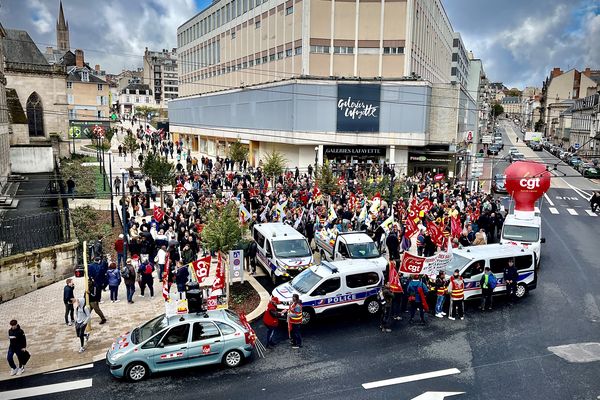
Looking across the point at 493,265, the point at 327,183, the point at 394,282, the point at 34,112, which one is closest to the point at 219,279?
the point at 394,282

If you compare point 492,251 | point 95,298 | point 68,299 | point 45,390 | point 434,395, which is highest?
point 492,251

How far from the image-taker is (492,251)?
1773cm

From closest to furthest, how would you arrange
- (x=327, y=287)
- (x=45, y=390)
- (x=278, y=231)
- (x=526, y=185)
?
1. (x=45, y=390)
2. (x=327, y=287)
3. (x=278, y=231)
4. (x=526, y=185)

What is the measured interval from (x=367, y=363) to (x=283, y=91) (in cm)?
3996

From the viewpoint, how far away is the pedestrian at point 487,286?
1662cm

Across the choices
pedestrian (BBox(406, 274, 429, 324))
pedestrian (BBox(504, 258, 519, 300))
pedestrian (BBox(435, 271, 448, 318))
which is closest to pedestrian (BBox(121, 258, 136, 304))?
pedestrian (BBox(406, 274, 429, 324))

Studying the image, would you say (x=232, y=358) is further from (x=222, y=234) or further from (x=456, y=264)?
(x=456, y=264)

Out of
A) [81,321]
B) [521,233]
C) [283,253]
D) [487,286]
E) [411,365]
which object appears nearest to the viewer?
[411,365]

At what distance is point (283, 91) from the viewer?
49719 mm

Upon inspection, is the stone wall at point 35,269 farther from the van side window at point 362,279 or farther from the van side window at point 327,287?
the van side window at point 362,279

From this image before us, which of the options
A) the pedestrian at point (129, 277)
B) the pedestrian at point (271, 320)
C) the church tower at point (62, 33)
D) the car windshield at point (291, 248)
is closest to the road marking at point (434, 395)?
the pedestrian at point (271, 320)

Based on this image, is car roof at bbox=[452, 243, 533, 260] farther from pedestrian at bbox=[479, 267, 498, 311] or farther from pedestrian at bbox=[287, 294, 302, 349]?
pedestrian at bbox=[287, 294, 302, 349]

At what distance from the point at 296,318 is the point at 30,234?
37.1ft

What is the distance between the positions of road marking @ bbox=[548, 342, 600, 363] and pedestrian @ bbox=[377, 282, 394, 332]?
14.9 ft
